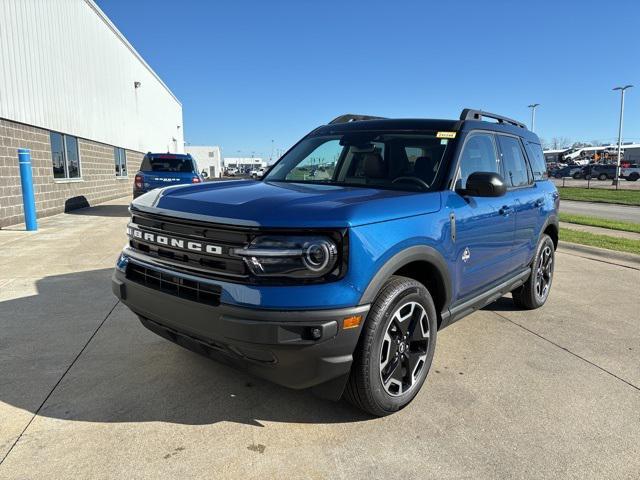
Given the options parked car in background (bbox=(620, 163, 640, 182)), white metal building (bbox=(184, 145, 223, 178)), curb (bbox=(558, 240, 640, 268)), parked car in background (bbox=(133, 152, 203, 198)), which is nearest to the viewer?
curb (bbox=(558, 240, 640, 268))

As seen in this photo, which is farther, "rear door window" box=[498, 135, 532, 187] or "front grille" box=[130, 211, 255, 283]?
"rear door window" box=[498, 135, 532, 187]

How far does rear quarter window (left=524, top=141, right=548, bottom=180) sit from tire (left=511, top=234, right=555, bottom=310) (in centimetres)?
69

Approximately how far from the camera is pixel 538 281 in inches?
203

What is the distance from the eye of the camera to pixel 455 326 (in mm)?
4578

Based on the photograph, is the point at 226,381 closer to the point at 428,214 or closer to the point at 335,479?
the point at 335,479

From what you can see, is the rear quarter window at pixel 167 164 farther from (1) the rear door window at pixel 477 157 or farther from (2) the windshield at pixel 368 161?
(1) the rear door window at pixel 477 157

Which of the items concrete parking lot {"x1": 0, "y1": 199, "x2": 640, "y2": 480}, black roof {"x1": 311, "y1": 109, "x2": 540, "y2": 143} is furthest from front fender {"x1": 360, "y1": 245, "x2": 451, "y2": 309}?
black roof {"x1": 311, "y1": 109, "x2": 540, "y2": 143}

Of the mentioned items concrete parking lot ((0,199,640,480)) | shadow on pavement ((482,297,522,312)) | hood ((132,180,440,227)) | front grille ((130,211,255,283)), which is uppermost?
hood ((132,180,440,227))

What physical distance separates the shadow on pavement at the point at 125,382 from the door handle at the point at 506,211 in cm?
208

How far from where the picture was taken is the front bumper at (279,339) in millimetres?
2326

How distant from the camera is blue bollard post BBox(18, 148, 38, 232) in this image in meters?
10.4

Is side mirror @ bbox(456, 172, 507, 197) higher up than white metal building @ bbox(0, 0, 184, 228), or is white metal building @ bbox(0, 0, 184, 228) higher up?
white metal building @ bbox(0, 0, 184, 228)

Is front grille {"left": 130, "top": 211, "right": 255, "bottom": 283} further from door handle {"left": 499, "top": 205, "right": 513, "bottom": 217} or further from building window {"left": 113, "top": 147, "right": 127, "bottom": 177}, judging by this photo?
building window {"left": 113, "top": 147, "right": 127, "bottom": 177}

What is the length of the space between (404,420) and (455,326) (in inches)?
74.9
